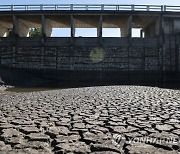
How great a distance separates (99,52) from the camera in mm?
35094

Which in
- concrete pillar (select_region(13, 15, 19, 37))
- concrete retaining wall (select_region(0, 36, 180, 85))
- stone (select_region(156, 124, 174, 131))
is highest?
concrete pillar (select_region(13, 15, 19, 37))

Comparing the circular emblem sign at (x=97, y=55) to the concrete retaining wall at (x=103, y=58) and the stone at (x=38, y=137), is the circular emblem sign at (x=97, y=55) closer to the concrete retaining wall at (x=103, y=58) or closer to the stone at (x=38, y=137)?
the concrete retaining wall at (x=103, y=58)

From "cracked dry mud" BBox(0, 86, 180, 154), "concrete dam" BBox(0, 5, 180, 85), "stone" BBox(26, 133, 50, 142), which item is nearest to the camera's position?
"cracked dry mud" BBox(0, 86, 180, 154)

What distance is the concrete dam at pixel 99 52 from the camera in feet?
114

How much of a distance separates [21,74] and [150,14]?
1734 cm

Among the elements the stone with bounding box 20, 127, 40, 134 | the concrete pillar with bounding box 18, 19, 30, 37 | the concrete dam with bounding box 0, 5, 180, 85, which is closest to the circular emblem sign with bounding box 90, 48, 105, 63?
the concrete dam with bounding box 0, 5, 180, 85

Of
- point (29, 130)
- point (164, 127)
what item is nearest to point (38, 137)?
point (29, 130)

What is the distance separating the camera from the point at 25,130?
484cm

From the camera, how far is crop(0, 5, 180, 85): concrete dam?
34.7m

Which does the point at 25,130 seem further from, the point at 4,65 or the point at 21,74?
the point at 4,65

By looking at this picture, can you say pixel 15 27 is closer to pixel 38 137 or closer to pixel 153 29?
pixel 153 29

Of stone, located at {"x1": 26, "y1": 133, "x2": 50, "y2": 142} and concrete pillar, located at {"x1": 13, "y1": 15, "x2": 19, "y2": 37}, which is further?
concrete pillar, located at {"x1": 13, "y1": 15, "x2": 19, "y2": 37}

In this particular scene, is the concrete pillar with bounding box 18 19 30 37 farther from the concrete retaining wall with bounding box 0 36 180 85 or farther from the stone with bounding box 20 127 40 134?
the stone with bounding box 20 127 40 134

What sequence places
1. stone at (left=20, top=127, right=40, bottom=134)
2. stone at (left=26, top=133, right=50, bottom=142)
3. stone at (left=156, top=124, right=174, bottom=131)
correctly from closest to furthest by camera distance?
stone at (left=26, top=133, right=50, bottom=142), stone at (left=20, top=127, right=40, bottom=134), stone at (left=156, top=124, right=174, bottom=131)
